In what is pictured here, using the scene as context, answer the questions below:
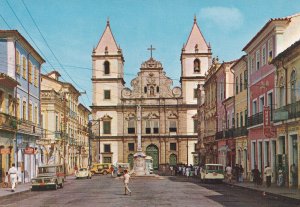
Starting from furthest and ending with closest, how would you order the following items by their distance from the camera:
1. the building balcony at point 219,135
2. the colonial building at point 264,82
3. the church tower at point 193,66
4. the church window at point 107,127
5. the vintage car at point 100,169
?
the church window at point 107,127 < the church tower at point 193,66 < the vintage car at point 100,169 < the building balcony at point 219,135 < the colonial building at point 264,82

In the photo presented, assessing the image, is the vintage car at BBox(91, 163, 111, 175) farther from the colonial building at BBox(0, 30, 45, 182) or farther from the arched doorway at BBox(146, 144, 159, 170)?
the colonial building at BBox(0, 30, 45, 182)

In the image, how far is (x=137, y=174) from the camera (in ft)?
183

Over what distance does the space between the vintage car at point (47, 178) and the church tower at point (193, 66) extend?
5327cm

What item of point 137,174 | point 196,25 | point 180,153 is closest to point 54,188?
point 137,174

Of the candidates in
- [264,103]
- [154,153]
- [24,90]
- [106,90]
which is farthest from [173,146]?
[264,103]

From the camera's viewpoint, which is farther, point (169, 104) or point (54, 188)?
point (169, 104)

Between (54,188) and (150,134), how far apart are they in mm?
54818

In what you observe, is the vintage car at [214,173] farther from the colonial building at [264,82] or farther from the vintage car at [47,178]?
the vintage car at [47,178]

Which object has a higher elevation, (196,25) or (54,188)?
(196,25)

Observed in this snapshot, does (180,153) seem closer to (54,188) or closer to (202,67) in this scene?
(202,67)

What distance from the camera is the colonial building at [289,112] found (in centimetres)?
2959

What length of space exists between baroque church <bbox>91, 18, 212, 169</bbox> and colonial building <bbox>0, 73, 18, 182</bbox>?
4910cm

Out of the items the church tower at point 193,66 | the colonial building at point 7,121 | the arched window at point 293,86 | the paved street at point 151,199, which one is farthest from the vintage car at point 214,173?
the church tower at point 193,66

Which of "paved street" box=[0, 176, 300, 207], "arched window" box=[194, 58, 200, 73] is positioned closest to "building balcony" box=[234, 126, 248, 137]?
"paved street" box=[0, 176, 300, 207]
